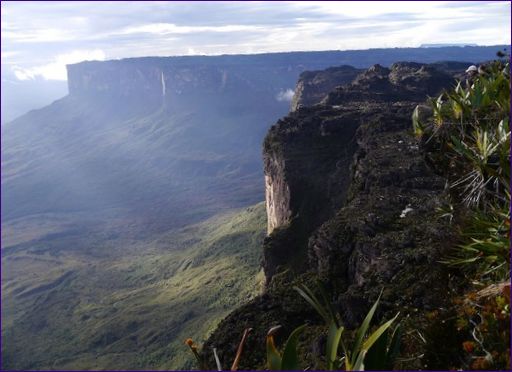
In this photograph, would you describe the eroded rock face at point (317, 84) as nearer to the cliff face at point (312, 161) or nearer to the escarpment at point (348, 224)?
the escarpment at point (348, 224)

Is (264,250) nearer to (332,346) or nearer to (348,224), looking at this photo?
(348,224)

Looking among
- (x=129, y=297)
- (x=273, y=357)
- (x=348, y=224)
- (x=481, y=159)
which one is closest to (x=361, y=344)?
(x=273, y=357)

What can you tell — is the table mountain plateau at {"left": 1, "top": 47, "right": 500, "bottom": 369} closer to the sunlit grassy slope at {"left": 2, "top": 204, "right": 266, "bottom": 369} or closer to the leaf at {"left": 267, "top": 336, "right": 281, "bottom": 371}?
the sunlit grassy slope at {"left": 2, "top": 204, "right": 266, "bottom": 369}

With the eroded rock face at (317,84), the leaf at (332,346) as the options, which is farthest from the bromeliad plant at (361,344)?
the eroded rock face at (317,84)

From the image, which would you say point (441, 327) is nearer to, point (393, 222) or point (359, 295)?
point (359, 295)

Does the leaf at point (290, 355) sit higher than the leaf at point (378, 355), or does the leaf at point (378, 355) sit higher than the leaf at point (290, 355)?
the leaf at point (290, 355)
